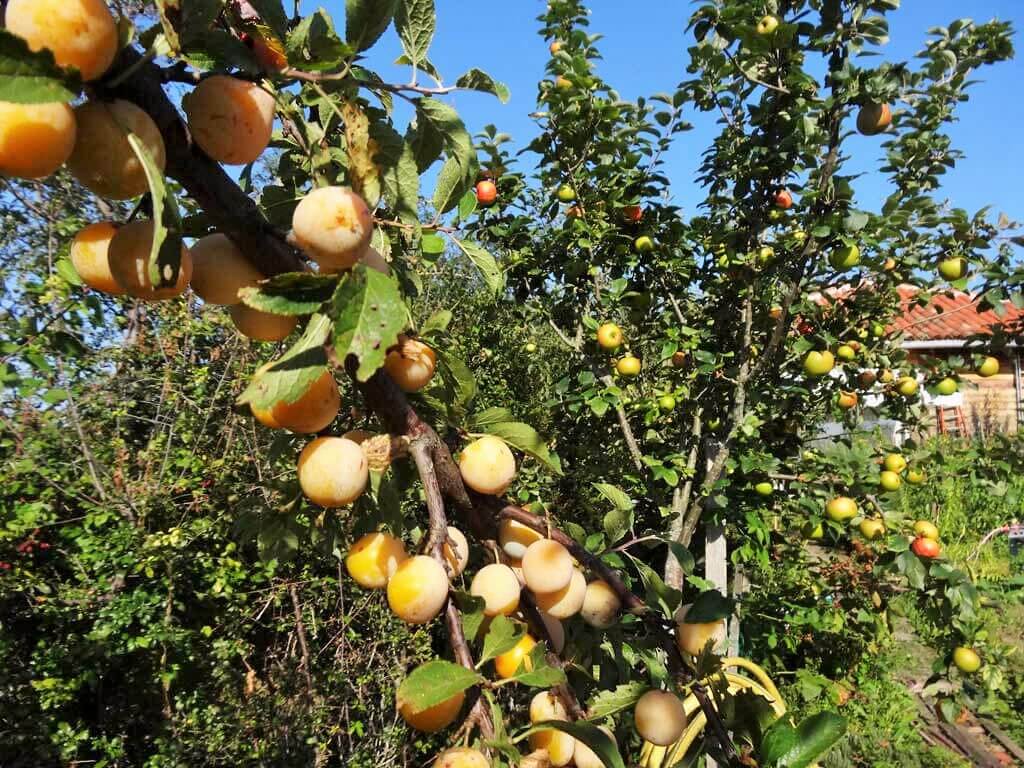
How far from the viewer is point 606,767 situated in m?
0.68

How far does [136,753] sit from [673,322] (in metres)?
3.09

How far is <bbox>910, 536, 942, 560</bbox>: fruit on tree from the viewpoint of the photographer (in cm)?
179

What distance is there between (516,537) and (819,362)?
1.87 meters

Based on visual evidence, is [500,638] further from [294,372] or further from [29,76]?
[29,76]

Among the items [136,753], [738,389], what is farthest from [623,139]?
[136,753]

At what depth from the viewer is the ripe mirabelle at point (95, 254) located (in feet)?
1.68

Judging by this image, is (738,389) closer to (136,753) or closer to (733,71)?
(733,71)

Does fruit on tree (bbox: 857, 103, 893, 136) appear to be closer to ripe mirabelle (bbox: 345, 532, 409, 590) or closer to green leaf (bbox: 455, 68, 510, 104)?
green leaf (bbox: 455, 68, 510, 104)

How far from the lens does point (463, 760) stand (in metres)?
0.56

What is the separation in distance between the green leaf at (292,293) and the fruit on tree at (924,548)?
198 centimetres

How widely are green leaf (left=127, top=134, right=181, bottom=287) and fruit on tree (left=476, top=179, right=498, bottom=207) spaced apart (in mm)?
2426

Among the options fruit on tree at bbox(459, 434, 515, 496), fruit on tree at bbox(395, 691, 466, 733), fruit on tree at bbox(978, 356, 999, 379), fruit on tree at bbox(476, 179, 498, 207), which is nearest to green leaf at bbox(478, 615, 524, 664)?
fruit on tree at bbox(395, 691, 466, 733)

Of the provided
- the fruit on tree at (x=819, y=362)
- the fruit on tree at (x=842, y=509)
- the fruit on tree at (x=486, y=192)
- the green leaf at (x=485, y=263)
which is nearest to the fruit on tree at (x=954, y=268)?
the fruit on tree at (x=819, y=362)

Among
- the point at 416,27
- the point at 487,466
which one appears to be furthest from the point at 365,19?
the point at 487,466
